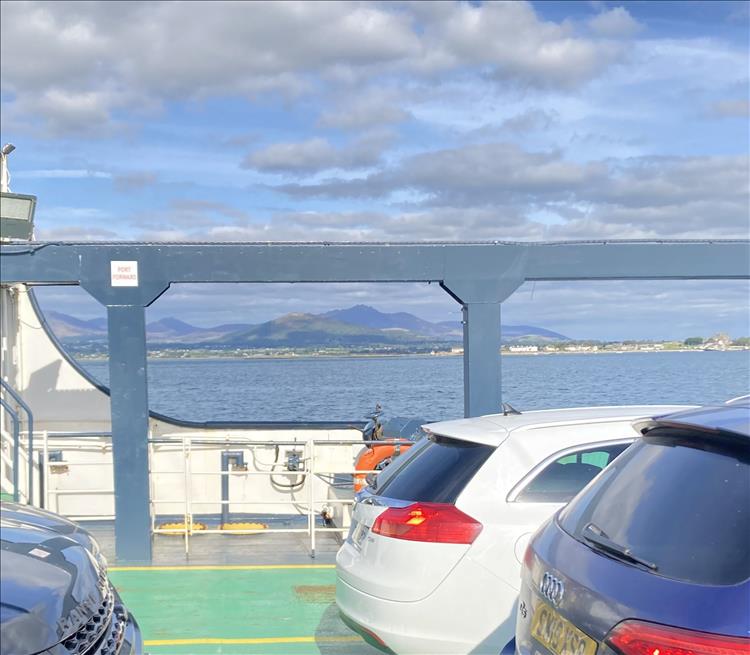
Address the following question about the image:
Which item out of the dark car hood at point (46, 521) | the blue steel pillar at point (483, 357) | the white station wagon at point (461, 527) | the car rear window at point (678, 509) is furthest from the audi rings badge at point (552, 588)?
the blue steel pillar at point (483, 357)

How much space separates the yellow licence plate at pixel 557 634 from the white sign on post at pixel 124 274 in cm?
602

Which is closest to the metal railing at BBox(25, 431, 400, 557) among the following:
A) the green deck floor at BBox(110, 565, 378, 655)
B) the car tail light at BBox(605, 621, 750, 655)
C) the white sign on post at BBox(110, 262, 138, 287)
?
the green deck floor at BBox(110, 565, 378, 655)

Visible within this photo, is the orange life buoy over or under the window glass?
under

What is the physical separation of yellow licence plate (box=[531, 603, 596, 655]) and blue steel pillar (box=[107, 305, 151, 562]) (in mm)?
5902

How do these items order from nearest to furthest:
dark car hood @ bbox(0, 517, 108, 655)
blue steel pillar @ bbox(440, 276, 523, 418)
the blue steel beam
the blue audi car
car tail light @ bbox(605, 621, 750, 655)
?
car tail light @ bbox(605, 621, 750, 655)
the blue audi car
dark car hood @ bbox(0, 517, 108, 655)
the blue steel beam
blue steel pillar @ bbox(440, 276, 523, 418)

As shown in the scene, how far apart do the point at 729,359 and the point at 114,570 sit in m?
33.7

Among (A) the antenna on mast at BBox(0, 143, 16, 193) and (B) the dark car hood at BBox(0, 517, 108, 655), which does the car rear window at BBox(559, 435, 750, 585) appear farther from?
(A) the antenna on mast at BBox(0, 143, 16, 193)

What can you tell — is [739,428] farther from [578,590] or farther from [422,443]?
[422,443]

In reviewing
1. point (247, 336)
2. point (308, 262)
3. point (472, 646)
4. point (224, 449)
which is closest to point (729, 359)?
point (224, 449)

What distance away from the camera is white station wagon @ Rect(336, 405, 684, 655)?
14.2ft

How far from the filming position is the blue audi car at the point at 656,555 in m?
2.18

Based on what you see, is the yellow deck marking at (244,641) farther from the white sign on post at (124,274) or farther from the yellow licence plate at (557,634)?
the yellow licence plate at (557,634)

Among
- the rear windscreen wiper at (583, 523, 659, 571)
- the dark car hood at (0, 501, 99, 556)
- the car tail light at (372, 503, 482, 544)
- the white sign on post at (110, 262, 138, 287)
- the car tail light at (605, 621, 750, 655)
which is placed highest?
the white sign on post at (110, 262, 138, 287)

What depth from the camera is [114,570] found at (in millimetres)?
7926
